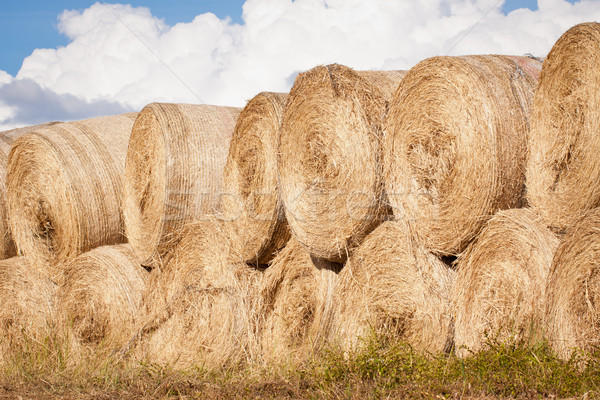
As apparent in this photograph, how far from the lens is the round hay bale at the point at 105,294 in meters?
6.06

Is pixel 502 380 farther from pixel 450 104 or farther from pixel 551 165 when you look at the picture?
pixel 450 104

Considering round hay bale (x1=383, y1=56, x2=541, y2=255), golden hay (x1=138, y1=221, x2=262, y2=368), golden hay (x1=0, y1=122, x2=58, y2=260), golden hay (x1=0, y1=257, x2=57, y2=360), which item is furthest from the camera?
golden hay (x1=0, y1=122, x2=58, y2=260)

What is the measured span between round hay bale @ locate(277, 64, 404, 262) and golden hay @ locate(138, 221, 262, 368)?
85 centimetres

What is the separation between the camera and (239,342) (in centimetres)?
533

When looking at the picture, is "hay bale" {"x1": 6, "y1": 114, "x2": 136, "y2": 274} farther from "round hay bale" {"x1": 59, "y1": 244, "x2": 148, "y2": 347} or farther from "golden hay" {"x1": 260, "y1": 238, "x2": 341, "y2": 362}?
"golden hay" {"x1": 260, "y1": 238, "x2": 341, "y2": 362}

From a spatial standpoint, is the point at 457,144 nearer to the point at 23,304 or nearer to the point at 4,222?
the point at 23,304

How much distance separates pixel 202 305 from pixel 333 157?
192 cm

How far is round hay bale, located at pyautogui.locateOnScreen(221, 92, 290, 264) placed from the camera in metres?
5.25

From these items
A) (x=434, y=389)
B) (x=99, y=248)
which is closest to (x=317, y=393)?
(x=434, y=389)

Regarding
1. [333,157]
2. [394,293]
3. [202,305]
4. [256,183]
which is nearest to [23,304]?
[202,305]

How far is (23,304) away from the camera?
6.88 meters

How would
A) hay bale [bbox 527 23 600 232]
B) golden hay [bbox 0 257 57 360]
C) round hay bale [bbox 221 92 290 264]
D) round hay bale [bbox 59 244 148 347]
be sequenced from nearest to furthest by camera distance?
hay bale [bbox 527 23 600 232], round hay bale [bbox 221 92 290 264], round hay bale [bbox 59 244 148 347], golden hay [bbox 0 257 57 360]

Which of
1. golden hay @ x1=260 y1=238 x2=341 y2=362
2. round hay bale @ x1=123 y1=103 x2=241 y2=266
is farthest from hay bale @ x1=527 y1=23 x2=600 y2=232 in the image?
round hay bale @ x1=123 y1=103 x2=241 y2=266

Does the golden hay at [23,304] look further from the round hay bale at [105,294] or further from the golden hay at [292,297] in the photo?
the golden hay at [292,297]
